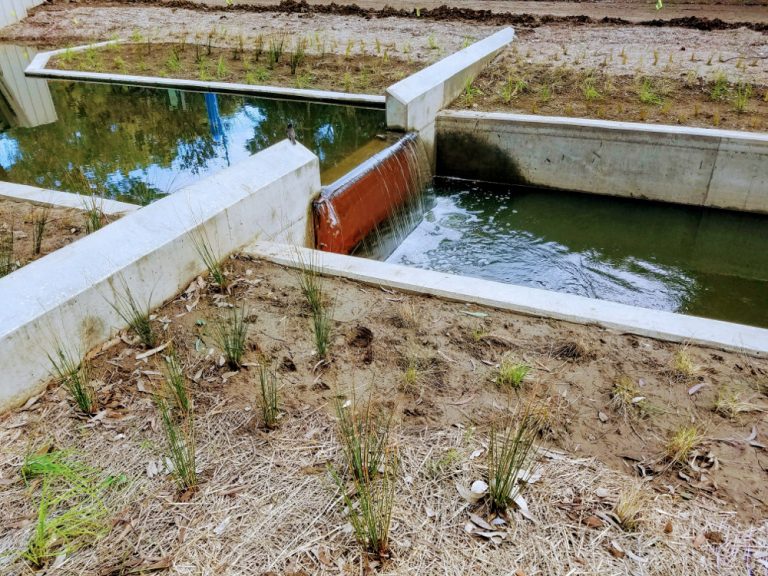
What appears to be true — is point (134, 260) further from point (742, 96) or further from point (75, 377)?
point (742, 96)

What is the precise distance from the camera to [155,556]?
1903mm

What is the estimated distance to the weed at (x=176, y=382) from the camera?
245cm

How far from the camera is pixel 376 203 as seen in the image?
547cm

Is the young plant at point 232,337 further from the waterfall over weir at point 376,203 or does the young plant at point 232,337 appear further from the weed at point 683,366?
the weed at point 683,366

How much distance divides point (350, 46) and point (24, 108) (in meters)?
4.72

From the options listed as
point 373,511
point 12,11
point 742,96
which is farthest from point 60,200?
point 12,11

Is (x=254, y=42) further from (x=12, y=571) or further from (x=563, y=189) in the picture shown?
(x=12, y=571)

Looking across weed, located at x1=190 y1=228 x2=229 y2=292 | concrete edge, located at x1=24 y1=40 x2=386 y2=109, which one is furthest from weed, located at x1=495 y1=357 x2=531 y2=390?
concrete edge, located at x1=24 y1=40 x2=386 y2=109

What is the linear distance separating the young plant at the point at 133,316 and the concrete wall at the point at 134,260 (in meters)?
0.03

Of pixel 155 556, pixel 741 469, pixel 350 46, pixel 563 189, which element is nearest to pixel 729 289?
pixel 563 189

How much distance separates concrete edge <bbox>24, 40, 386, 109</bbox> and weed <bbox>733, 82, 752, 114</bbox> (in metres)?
3.94

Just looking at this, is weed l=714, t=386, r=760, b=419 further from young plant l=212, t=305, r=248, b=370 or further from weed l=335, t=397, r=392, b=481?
young plant l=212, t=305, r=248, b=370

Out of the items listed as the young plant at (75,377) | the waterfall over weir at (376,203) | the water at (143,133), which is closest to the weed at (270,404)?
the young plant at (75,377)

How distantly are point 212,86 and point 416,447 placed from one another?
23.2ft
